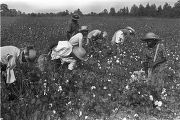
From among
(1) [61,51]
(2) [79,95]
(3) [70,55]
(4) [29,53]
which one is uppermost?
(4) [29,53]

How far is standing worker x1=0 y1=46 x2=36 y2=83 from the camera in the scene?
5172mm

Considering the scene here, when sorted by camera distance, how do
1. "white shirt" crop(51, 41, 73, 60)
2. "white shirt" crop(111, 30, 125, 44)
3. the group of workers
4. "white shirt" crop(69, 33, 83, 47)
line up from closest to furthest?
the group of workers → "white shirt" crop(51, 41, 73, 60) → "white shirt" crop(69, 33, 83, 47) → "white shirt" crop(111, 30, 125, 44)

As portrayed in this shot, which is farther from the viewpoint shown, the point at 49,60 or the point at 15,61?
the point at 49,60

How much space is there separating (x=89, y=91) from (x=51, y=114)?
121cm

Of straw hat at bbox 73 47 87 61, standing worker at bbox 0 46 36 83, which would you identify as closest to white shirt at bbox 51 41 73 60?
straw hat at bbox 73 47 87 61

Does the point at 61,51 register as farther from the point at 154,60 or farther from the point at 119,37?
the point at 119,37

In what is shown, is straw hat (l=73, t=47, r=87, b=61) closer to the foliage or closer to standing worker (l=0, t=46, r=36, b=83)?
the foliage

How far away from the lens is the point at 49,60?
675cm

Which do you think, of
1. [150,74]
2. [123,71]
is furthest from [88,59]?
[150,74]

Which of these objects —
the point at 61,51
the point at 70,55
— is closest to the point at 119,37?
the point at 70,55

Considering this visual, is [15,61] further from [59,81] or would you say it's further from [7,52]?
[59,81]

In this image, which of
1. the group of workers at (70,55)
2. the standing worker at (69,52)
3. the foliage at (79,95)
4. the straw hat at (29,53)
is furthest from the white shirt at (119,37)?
the straw hat at (29,53)

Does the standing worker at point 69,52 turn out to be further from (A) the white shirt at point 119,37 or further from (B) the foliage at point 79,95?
(A) the white shirt at point 119,37

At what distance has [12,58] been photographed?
17.2ft
